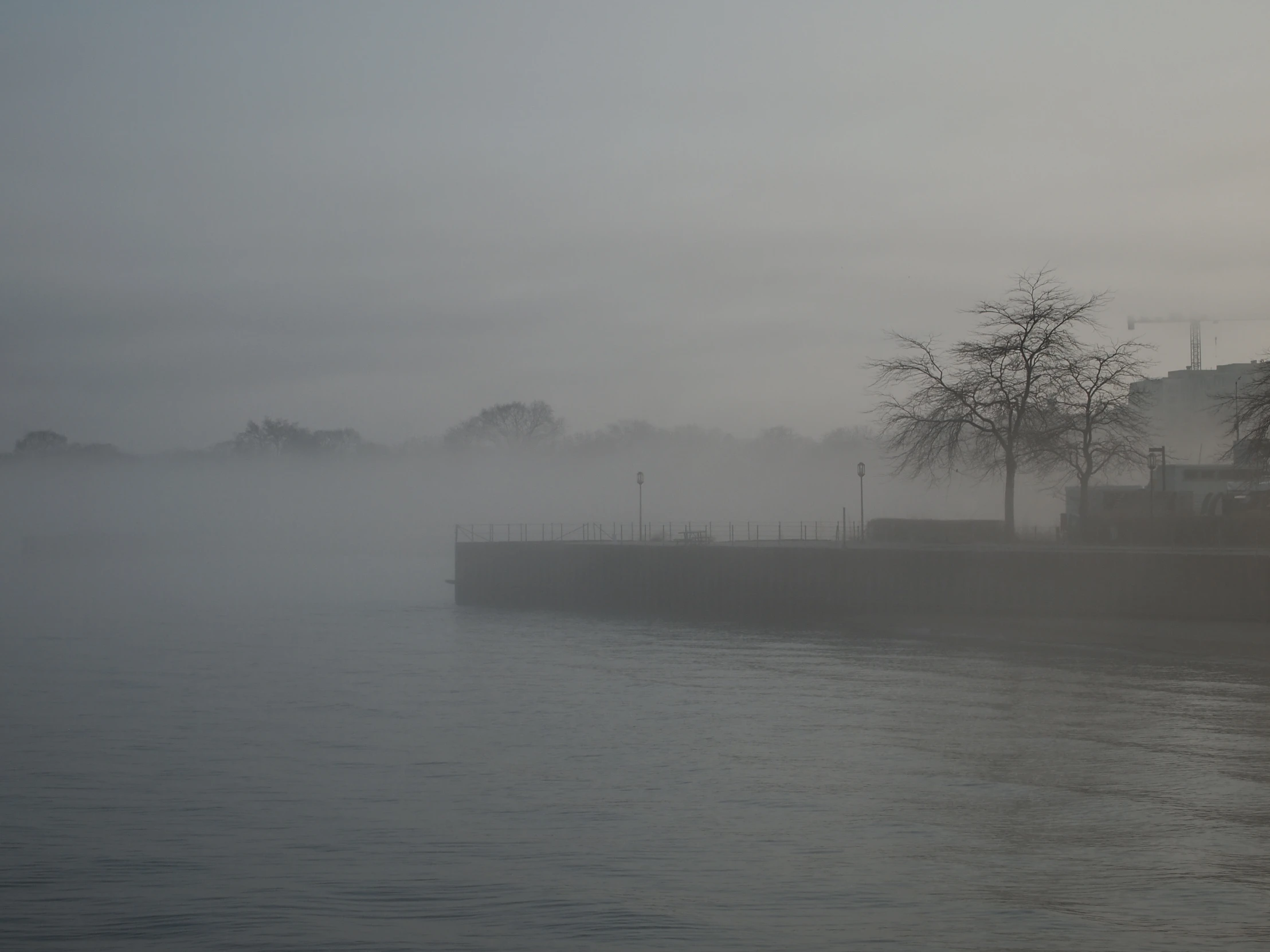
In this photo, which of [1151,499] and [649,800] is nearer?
[649,800]

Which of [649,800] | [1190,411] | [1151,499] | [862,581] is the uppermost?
[1190,411]

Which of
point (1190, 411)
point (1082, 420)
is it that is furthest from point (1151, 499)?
point (1190, 411)

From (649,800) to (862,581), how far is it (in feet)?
111

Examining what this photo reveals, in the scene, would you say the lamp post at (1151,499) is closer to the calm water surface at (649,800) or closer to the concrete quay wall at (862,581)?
the concrete quay wall at (862,581)

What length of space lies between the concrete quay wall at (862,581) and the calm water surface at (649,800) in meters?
5.08

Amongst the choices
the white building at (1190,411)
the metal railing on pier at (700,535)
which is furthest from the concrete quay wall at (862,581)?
the white building at (1190,411)

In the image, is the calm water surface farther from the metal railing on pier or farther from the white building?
the white building

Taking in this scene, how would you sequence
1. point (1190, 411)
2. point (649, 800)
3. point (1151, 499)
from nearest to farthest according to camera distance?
point (649, 800), point (1151, 499), point (1190, 411)

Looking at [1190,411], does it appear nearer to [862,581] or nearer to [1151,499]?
[1151,499]

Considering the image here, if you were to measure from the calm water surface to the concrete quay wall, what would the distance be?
16.7 feet

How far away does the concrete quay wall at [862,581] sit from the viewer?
151 ft

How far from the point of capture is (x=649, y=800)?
2008 cm

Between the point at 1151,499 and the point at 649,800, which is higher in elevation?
the point at 1151,499

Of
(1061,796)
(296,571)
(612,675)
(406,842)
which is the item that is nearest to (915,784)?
(1061,796)
